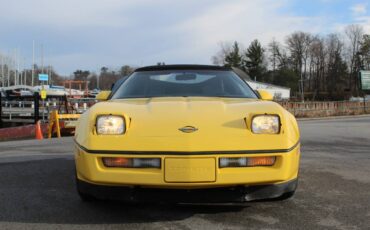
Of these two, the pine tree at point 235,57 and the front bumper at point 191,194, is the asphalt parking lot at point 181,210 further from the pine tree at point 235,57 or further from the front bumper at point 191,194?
the pine tree at point 235,57

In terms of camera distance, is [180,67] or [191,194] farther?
[180,67]

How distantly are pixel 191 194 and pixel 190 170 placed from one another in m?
0.23

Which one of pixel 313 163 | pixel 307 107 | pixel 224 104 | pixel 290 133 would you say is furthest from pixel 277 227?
pixel 307 107

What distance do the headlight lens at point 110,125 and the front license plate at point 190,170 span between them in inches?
20.0

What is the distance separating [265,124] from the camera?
12.0 ft

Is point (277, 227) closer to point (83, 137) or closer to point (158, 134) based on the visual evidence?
point (158, 134)

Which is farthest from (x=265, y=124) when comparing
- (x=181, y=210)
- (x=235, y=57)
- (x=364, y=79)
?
(x=235, y=57)

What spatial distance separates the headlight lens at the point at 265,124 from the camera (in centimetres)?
364

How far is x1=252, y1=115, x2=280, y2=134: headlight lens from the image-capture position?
11.9 ft

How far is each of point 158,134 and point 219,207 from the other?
117 centimetres

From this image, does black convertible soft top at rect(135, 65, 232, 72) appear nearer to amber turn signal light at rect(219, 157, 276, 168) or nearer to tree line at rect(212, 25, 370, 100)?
amber turn signal light at rect(219, 157, 276, 168)

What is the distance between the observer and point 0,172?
6309 mm

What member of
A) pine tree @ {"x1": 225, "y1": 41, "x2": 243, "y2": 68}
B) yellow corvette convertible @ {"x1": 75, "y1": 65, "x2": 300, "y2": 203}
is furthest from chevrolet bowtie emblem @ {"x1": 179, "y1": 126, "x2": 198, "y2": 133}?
pine tree @ {"x1": 225, "y1": 41, "x2": 243, "y2": 68}

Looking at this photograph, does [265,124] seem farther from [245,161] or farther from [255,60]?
[255,60]
